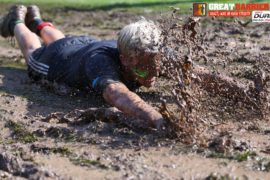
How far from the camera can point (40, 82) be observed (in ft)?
16.3

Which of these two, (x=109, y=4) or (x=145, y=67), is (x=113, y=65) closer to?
(x=145, y=67)

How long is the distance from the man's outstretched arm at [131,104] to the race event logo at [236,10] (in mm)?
4076

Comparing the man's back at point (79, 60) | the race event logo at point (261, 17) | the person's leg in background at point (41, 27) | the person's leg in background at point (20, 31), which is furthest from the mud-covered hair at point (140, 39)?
the race event logo at point (261, 17)

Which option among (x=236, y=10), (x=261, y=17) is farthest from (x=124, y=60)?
(x=236, y=10)

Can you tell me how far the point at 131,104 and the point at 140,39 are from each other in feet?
1.59

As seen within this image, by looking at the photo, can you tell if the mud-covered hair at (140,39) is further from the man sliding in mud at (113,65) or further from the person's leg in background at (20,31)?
the person's leg in background at (20,31)

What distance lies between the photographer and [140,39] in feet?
12.4

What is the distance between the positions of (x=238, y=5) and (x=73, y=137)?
551cm

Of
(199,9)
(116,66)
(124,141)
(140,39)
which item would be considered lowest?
(124,141)

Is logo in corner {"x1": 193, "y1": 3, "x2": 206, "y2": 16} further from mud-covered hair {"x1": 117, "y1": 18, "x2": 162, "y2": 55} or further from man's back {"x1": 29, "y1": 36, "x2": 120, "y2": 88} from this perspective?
mud-covered hair {"x1": 117, "y1": 18, "x2": 162, "y2": 55}

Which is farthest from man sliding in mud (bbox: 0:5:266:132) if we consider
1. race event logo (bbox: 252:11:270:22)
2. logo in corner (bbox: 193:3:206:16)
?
race event logo (bbox: 252:11:270:22)

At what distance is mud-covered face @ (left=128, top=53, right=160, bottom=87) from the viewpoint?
3770 millimetres

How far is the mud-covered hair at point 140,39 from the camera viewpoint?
376 cm

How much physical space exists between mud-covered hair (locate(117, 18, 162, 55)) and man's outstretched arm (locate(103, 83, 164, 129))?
0.25 metres
